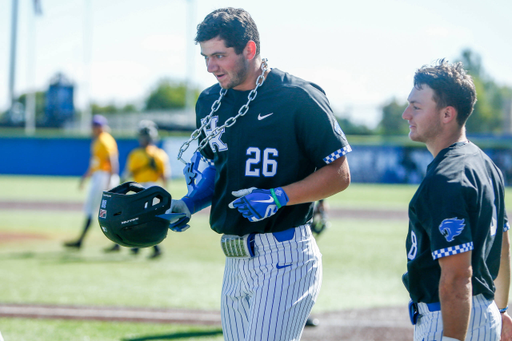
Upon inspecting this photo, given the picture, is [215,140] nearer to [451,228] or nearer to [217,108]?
[217,108]

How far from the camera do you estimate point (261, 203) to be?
254 cm

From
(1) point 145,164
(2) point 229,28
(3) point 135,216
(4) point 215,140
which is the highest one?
(2) point 229,28

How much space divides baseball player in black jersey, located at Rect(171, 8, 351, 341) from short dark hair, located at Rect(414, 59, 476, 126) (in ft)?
1.75

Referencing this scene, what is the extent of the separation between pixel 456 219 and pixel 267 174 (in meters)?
1.00

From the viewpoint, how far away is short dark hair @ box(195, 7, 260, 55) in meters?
2.74

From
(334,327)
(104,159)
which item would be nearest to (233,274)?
(334,327)

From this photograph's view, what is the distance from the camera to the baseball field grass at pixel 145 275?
17.2 ft

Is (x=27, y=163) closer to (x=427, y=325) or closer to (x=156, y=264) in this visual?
(x=156, y=264)

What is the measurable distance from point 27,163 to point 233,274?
105 feet

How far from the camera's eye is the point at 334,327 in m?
5.41

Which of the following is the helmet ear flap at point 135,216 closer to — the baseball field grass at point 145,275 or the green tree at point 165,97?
the baseball field grass at point 145,275

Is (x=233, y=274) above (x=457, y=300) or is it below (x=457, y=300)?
below

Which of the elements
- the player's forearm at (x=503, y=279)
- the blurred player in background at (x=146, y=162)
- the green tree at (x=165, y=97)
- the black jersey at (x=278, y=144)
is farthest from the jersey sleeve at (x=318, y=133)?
the green tree at (x=165, y=97)

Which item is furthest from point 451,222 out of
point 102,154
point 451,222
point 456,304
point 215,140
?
point 102,154
